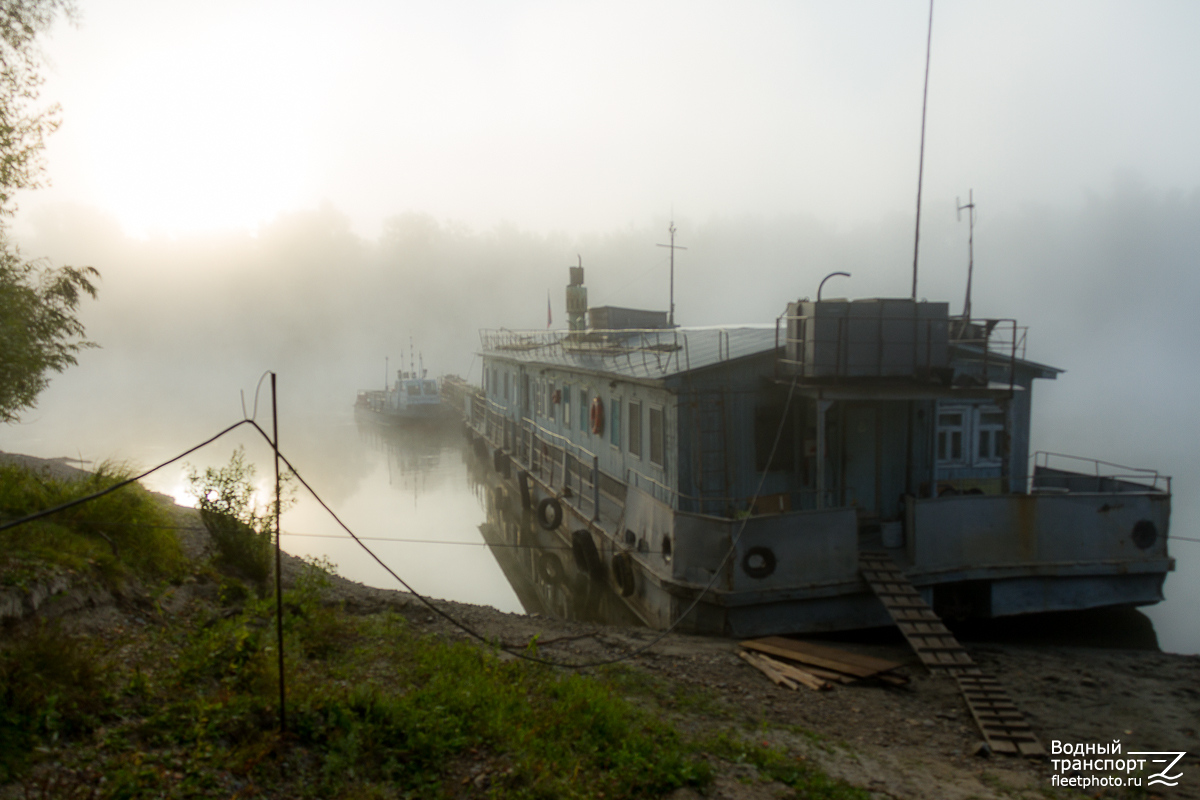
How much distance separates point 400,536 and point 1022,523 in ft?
61.0

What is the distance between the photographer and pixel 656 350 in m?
16.3

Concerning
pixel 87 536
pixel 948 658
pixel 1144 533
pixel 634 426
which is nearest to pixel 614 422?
pixel 634 426

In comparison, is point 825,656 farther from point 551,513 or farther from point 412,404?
point 412,404

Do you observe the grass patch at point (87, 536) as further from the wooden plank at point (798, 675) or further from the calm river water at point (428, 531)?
the wooden plank at point (798, 675)

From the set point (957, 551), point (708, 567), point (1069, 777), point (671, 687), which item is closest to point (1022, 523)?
point (957, 551)

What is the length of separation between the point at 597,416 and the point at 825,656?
9.38 meters

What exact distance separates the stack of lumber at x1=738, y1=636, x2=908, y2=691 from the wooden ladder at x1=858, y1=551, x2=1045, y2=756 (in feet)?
1.97

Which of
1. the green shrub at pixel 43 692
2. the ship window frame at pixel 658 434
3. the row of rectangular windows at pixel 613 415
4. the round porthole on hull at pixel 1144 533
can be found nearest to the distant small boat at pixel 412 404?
the row of rectangular windows at pixel 613 415

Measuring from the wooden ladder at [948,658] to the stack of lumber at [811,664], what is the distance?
60cm

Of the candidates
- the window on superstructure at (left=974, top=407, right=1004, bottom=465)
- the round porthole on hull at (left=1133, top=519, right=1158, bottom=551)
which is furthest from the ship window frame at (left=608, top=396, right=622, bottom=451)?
the round porthole on hull at (left=1133, top=519, right=1158, bottom=551)

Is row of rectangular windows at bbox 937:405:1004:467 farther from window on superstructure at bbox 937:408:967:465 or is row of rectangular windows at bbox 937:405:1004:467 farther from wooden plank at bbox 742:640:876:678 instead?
wooden plank at bbox 742:640:876:678

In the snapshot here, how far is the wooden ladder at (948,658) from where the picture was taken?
7988 mm

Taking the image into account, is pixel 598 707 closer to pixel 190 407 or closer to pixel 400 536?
pixel 400 536

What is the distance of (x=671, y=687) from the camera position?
9039mm
